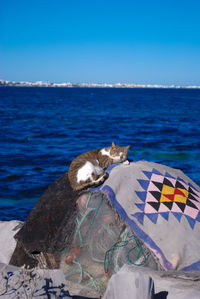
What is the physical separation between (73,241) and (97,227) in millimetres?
359

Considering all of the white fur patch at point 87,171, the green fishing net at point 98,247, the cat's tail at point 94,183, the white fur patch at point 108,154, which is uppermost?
the white fur patch at point 108,154

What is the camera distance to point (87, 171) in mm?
4445

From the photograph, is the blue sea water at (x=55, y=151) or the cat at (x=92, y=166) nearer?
the cat at (x=92, y=166)

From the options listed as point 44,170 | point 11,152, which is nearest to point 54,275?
point 44,170

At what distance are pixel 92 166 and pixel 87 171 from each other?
166 mm

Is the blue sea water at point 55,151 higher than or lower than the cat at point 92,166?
lower

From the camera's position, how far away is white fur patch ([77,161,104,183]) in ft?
14.5

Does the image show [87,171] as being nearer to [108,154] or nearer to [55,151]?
[108,154]

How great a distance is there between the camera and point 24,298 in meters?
2.84

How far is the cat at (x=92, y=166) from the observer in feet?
14.4

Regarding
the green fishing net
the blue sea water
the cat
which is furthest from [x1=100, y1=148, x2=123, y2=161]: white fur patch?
the blue sea water

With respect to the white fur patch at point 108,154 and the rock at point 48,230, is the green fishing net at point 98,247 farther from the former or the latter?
the white fur patch at point 108,154

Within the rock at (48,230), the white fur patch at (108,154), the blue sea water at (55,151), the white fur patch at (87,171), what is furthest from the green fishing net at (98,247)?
the blue sea water at (55,151)

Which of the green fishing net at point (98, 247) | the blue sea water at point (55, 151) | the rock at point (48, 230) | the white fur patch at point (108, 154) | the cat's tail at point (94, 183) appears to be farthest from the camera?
the blue sea water at point (55, 151)
